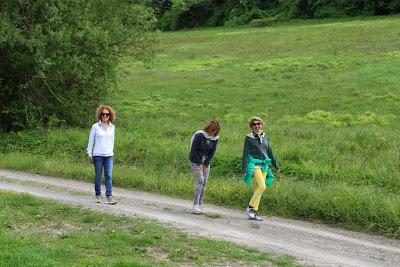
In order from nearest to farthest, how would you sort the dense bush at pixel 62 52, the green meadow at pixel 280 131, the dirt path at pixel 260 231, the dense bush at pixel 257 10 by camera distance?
the dirt path at pixel 260 231 → the green meadow at pixel 280 131 → the dense bush at pixel 62 52 → the dense bush at pixel 257 10

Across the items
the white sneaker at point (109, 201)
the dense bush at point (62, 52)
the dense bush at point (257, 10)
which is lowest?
the white sneaker at point (109, 201)

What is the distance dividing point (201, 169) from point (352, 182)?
428 centimetres

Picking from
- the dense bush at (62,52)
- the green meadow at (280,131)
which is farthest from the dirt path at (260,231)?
the dense bush at (62,52)

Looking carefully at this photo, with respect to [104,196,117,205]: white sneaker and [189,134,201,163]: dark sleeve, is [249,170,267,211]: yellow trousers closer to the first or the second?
[189,134,201,163]: dark sleeve

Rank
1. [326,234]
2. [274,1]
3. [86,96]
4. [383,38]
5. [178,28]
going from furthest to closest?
[178,28] < [274,1] < [383,38] < [86,96] < [326,234]

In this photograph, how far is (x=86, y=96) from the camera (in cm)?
2547

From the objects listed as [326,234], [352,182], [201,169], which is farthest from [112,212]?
[352,182]

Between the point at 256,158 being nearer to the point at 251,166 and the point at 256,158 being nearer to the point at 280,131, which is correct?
the point at 251,166

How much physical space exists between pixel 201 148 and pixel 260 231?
2207 mm

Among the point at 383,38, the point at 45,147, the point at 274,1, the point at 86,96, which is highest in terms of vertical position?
the point at 274,1

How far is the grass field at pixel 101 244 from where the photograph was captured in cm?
882

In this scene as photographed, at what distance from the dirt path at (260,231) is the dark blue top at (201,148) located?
1242 mm

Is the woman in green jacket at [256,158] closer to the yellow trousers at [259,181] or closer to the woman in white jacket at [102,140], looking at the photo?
the yellow trousers at [259,181]

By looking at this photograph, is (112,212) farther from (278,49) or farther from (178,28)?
(178,28)
